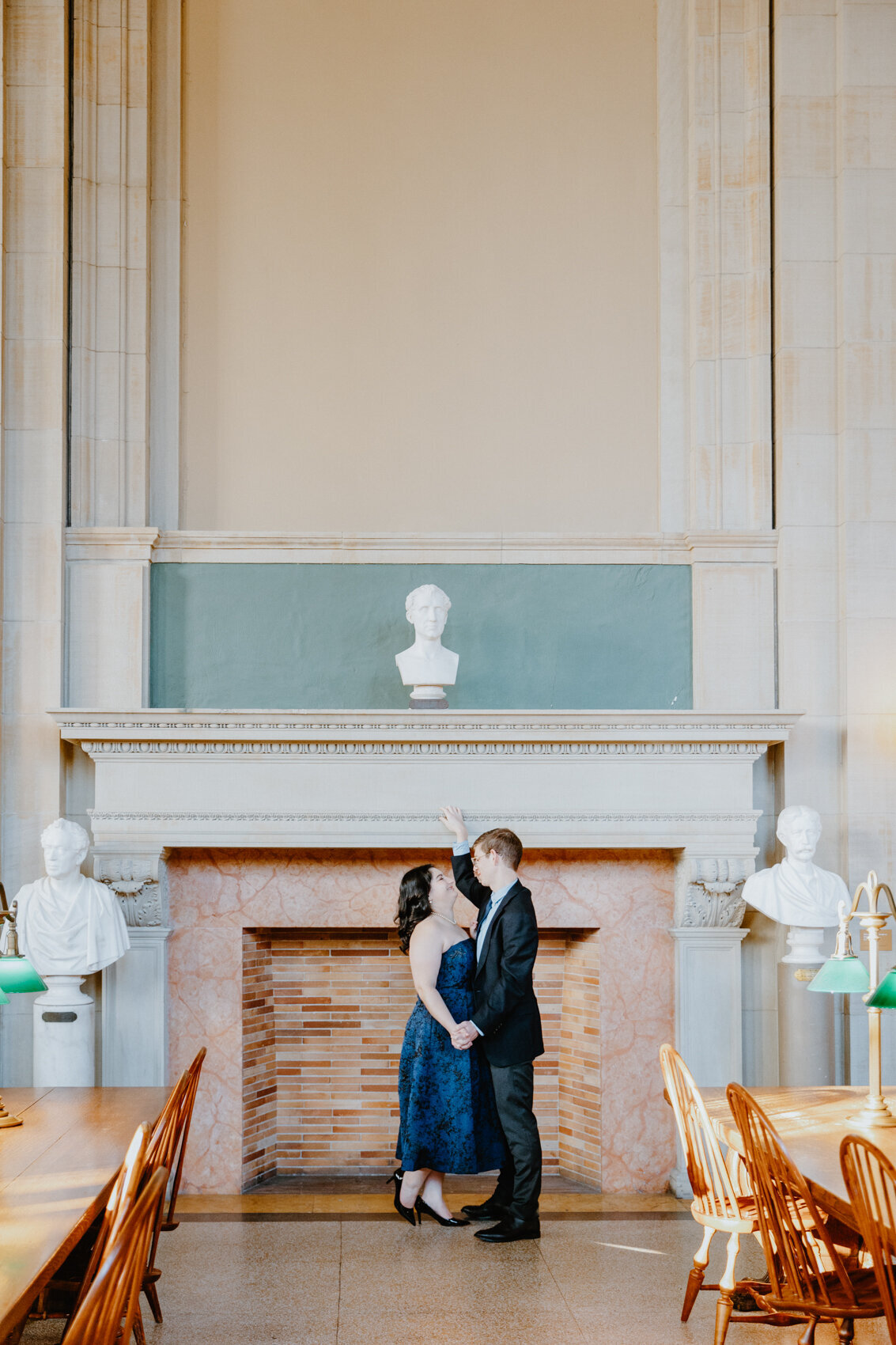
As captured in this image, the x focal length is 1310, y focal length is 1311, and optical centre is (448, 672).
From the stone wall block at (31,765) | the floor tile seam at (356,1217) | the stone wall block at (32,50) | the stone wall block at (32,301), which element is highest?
the stone wall block at (32,50)

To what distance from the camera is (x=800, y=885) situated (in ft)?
18.2

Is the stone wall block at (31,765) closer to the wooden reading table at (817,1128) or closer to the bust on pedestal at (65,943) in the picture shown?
the bust on pedestal at (65,943)

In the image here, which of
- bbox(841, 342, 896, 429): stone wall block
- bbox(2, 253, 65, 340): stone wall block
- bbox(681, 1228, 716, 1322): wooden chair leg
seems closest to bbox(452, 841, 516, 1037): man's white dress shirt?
bbox(681, 1228, 716, 1322): wooden chair leg

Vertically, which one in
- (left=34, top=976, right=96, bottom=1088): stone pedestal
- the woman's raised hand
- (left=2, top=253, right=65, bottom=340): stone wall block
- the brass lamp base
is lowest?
(left=34, top=976, right=96, bottom=1088): stone pedestal

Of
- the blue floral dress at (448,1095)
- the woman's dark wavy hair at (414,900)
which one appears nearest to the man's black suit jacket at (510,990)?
the blue floral dress at (448,1095)

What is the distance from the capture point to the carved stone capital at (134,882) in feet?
18.6

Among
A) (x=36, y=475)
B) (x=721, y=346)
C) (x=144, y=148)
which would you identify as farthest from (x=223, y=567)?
(x=721, y=346)

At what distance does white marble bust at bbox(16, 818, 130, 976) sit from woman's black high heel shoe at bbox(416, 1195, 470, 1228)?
1586 millimetres

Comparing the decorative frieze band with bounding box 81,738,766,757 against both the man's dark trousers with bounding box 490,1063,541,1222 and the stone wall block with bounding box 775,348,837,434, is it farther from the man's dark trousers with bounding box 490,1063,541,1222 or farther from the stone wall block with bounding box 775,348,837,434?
the stone wall block with bounding box 775,348,837,434

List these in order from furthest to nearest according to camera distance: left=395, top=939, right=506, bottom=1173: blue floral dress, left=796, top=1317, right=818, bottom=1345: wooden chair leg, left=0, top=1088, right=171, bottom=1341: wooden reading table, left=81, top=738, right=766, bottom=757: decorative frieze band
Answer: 1. left=81, top=738, right=766, bottom=757: decorative frieze band
2. left=395, top=939, right=506, bottom=1173: blue floral dress
3. left=796, top=1317, right=818, bottom=1345: wooden chair leg
4. left=0, top=1088, right=171, bottom=1341: wooden reading table

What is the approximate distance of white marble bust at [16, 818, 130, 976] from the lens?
5281mm

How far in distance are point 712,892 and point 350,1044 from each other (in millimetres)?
1876

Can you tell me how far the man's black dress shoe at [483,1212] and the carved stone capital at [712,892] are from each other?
146cm

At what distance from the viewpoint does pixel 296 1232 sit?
5.16 m
